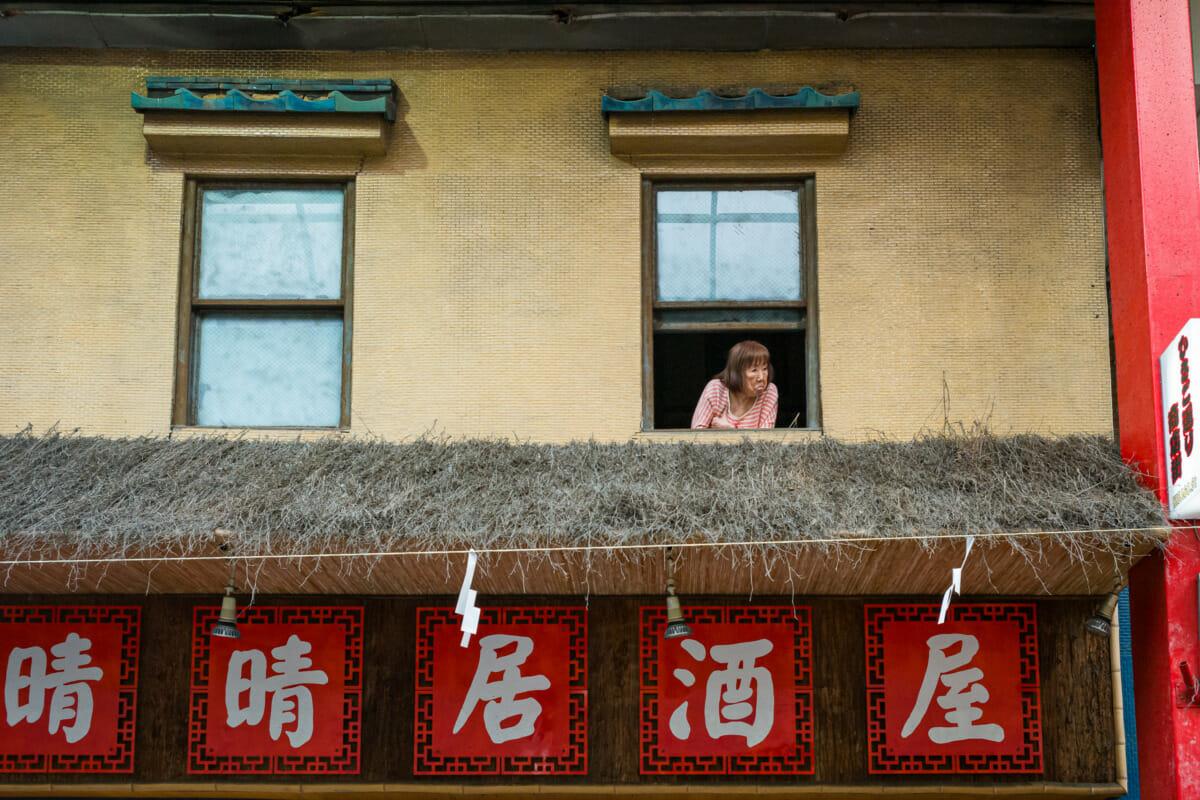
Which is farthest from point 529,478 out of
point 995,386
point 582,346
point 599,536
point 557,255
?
point 995,386

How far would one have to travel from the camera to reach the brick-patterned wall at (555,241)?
273 inches

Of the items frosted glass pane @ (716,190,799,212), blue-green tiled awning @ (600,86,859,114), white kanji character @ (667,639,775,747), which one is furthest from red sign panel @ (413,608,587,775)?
blue-green tiled awning @ (600,86,859,114)

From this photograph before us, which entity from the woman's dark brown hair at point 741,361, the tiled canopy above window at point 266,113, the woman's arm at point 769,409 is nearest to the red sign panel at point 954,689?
the woman's arm at point 769,409

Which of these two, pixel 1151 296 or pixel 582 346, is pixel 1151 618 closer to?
pixel 1151 296

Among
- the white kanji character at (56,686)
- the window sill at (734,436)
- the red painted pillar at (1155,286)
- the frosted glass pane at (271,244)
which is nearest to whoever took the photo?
the red painted pillar at (1155,286)

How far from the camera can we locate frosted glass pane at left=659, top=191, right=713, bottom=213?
7.26m

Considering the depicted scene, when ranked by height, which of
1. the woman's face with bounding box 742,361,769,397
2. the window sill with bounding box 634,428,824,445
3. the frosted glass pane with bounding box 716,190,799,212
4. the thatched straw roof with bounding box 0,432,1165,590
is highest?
the frosted glass pane with bounding box 716,190,799,212

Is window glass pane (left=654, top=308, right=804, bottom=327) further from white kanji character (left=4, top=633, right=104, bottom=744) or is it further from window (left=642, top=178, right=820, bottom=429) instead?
white kanji character (left=4, top=633, right=104, bottom=744)

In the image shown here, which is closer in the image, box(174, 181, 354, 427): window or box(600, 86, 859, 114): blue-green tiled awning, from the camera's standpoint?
box(600, 86, 859, 114): blue-green tiled awning

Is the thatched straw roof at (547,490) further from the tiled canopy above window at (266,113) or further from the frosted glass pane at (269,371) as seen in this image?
the tiled canopy above window at (266,113)

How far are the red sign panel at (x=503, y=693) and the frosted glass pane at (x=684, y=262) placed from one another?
2.06 metres

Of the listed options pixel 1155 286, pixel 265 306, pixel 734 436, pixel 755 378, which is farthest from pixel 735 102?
pixel 265 306

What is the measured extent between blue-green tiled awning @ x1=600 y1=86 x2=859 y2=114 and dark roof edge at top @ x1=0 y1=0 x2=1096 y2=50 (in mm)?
512

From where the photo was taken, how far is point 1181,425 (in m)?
5.45
